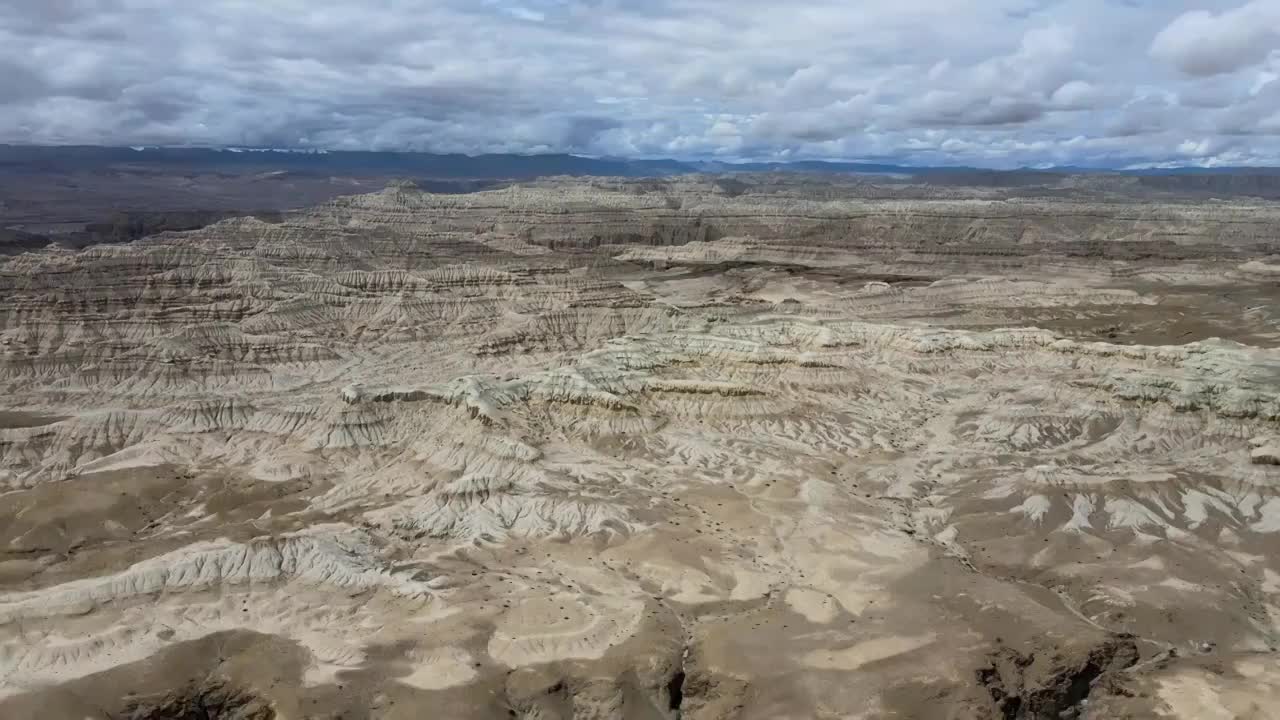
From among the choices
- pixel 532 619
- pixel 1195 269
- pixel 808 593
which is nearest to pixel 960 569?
pixel 808 593

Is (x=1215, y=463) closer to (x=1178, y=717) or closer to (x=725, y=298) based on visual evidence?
(x=1178, y=717)

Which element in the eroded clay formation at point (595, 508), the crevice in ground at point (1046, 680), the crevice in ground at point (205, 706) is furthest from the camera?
the eroded clay formation at point (595, 508)

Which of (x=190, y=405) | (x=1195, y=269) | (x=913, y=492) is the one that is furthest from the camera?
(x=1195, y=269)

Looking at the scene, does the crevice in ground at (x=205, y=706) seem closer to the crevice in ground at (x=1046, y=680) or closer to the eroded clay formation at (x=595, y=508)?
the eroded clay formation at (x=595, y=508)

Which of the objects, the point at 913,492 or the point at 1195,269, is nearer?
the point at 913,492

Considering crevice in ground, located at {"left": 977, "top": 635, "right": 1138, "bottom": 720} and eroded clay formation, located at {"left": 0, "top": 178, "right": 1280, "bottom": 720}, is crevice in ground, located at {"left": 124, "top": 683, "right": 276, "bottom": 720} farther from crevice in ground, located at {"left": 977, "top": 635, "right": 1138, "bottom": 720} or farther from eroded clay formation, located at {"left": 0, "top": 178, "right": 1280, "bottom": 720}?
crevice in ground, located at {"left": 977, "top": 635, "right": 1138, "bottom": 720}

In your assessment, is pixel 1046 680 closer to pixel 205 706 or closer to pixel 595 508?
pixel 595 508

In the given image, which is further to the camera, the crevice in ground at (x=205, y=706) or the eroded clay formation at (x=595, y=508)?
the eroded clay formation at (x=595, y=508)

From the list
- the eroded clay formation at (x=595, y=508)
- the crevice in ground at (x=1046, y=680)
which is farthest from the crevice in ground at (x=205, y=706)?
the crevice in ground at (x=1046, y=680)

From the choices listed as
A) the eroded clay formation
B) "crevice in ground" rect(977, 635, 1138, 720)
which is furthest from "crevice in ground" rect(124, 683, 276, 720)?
"crevice in ground" rect(977, 635, 1138, 720)

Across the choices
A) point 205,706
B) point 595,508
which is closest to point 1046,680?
point 595,508
